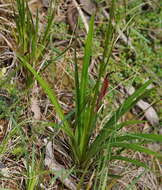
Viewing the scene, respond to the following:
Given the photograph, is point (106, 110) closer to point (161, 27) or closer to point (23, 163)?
point (23, 163)

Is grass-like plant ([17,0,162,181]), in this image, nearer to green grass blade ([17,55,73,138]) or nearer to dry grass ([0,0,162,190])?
green grass blade ([17,55,73,138])

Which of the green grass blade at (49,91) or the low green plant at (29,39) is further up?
the low green plant at (29,39)

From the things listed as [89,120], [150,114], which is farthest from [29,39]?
[150,114]

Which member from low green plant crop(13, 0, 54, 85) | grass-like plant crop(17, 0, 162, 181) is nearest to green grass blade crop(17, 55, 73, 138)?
grass-like plant crop(17, 0, 162, 181)

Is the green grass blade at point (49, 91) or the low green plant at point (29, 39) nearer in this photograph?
the green grass blade at point (49, 91)

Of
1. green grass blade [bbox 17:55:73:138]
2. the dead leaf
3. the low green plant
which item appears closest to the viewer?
green grass blade [bbox 17:55:73:138]

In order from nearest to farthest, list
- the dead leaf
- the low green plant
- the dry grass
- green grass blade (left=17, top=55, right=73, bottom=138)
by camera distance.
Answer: green grass blade (left=17, top=55, right=73, bottom=138)
the dry grass
the low green plant
the dead leaf

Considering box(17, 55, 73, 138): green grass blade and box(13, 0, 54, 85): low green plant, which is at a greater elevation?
box(13, 0, 54, 85): low green plant

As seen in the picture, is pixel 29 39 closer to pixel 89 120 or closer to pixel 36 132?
pixel 36 132

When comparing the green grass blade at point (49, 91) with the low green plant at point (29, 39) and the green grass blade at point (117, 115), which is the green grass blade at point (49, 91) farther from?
the low green plant at point (29, 39)

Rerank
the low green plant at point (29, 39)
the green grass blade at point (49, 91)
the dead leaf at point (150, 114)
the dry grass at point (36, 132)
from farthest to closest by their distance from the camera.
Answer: the dead leaf at point (150, 114), the low green plant at point (29, 39), the dry grass at point (36, 132), the green grass blade at point (49, 91)

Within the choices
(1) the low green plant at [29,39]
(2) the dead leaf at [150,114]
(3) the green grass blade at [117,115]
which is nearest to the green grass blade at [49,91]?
(3) the green grass blade at [117,115]
